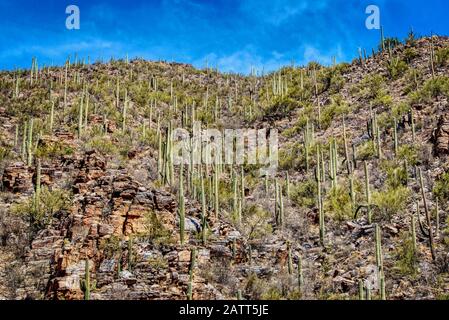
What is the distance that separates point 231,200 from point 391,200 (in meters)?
5.13

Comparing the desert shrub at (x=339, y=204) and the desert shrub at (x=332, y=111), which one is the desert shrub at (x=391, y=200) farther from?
the desert shrub at (x=332, y=111)

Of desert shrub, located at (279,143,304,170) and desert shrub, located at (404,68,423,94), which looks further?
desert shrub, located at (404,68,423,94)

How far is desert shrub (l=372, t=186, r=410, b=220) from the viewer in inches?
636

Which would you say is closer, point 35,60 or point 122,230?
point 122,230

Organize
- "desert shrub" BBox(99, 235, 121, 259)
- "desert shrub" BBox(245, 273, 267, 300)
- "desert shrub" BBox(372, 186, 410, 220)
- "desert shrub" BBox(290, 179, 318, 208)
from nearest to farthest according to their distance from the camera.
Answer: "desert shrub" BBox(245, 273, 267, 300)
"desert shrub" BBox(99, 235, 121, 259)
"desert shrub" BBox(372, 186, 410, 220)
"desert shrub" BBox(290, 179, 318, 208)

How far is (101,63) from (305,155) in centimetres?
1768

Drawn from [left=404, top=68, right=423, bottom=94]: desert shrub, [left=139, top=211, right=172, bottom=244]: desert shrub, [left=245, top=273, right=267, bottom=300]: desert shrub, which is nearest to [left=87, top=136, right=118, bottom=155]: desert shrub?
[left=139, top=211, right=172, bottom=244]: desert shrub

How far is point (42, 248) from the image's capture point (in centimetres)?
1432

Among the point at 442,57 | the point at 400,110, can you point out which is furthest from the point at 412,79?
the point at 400,110

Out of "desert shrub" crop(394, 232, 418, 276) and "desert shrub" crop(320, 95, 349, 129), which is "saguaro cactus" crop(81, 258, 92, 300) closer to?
"desert shrub" crop(394, 232, 418, 276)

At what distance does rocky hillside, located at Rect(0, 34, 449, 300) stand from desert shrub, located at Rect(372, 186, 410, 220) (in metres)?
0.06

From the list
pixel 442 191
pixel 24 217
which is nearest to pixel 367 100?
pixel 442 191

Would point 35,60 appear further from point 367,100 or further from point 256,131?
point 367,100
